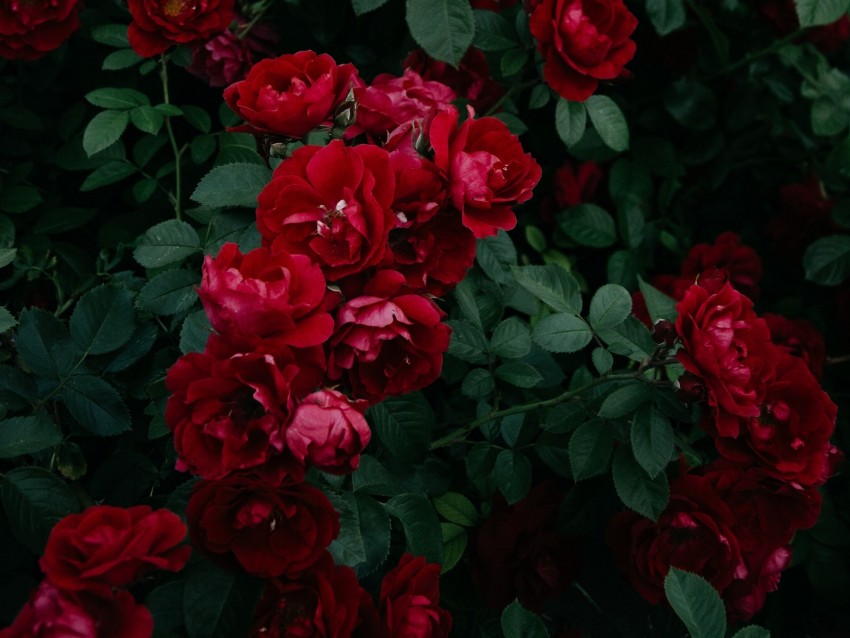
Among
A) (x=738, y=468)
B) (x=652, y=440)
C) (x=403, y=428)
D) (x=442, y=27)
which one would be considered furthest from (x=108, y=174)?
(x=738, y=468)

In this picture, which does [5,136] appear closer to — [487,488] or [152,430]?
[152,430]

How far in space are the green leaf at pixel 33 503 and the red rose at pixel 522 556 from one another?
0.57 m

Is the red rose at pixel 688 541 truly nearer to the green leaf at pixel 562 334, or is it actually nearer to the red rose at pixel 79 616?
the green leaf at pixel 562 334

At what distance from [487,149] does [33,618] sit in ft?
1.95

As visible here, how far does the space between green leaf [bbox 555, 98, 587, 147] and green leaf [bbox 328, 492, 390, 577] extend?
2.07 feet

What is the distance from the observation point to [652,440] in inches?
36.2

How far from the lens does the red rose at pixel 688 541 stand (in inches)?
39.3

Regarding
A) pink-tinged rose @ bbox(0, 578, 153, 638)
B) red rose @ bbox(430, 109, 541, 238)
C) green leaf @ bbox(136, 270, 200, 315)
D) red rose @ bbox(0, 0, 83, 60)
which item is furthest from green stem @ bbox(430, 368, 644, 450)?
red rose @ bbox(0, 0, 83, 60)

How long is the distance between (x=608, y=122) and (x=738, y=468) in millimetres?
551

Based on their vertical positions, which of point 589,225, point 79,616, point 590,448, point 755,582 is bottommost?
point 755,582

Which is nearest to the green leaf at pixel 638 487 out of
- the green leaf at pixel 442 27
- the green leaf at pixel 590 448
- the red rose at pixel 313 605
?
the green leaf at pixel 590 448

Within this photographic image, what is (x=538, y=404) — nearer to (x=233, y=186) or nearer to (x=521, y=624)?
(x=521, y=624)

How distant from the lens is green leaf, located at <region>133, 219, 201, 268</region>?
1.02 meters

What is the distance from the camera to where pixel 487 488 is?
111cm
